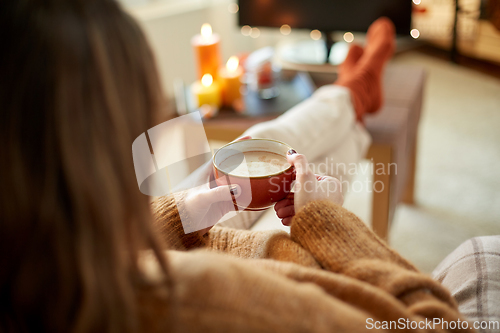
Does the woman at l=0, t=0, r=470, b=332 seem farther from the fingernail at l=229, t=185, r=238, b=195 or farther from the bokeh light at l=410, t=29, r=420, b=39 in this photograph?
the bokeh light at l=410, t=29, r=420, b=39

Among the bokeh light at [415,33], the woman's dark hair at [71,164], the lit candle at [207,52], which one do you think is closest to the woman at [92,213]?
the woman's dark hair at [71,164]

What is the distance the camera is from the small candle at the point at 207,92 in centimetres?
122

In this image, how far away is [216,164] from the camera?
59 centimetres

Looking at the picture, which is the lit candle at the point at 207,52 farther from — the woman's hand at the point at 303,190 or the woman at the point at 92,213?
the woman at the point at 92,213

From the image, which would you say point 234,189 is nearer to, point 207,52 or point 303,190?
point 303,190

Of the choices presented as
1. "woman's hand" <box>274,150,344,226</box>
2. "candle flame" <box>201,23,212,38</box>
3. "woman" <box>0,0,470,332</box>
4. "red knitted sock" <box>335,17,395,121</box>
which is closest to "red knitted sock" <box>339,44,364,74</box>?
"red knitted sock" <box>335,17,395,121</box>

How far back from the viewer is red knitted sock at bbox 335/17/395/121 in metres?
1.10

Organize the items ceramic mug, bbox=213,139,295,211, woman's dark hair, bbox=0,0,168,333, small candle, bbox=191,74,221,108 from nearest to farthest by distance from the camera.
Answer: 1. woman's dark hair, bbox=0,0,168,333
2. ceramic mug, bbox=213,139,295,211
3. small candle, bbox=191,74,221,108

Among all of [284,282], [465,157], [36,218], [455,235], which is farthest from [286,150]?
[465,157]

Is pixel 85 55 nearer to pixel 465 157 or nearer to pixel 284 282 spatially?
pixel 284 282

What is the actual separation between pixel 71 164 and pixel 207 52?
1.00 m

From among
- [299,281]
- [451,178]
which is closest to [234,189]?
[299,281]

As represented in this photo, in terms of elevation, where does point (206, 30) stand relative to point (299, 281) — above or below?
above

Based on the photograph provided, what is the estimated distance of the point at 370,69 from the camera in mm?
1180
